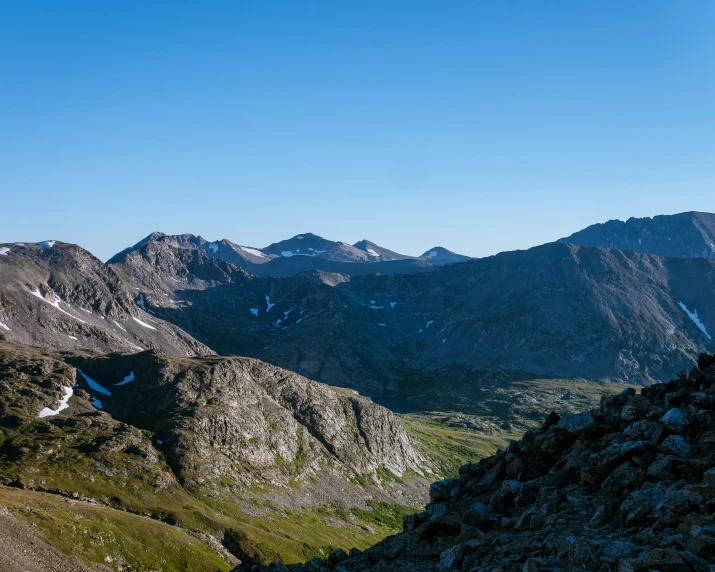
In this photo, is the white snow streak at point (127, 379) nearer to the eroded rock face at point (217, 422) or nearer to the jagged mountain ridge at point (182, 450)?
the jagged mountain ridge at point (182, 450)

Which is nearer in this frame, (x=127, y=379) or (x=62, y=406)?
(x=62, y=406)

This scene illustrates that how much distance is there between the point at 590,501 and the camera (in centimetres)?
2444

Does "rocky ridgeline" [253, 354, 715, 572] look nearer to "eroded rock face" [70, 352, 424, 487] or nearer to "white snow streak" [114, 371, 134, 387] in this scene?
"eroded rock face" [70, 352, 424, 487]

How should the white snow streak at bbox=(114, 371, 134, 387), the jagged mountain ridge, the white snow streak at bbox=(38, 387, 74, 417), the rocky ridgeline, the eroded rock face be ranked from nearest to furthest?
the rocky ridgeline < the jagged mountain ridge < the white snow streak at bbox=(38, 387, 74, 417) < the eroded rock face < the white snow streak at bbox=(114, 371, 134, 387)

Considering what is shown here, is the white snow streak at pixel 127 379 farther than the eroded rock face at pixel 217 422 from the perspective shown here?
Yes

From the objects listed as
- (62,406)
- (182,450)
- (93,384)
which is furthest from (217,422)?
(62,406)

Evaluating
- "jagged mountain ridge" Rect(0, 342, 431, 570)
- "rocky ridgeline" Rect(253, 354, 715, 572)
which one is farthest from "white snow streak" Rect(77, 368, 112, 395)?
"rocky ridgeline" Rect(253, 354, 715, 572)

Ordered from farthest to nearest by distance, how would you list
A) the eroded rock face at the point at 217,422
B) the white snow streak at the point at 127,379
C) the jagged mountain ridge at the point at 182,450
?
the white snow streak at the point at 127,379 < the eroded rock face at the point at 217,422 < the jagged mountain ridge at the point at 182,450

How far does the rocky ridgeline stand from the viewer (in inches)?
744

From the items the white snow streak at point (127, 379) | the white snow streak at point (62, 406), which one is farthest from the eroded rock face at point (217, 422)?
the white snow streak at point (62, 406)

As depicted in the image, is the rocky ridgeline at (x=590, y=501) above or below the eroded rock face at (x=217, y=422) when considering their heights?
above

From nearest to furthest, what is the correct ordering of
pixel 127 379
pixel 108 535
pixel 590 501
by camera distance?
pixel 590 501, pixel 108 535, pixel 127 379

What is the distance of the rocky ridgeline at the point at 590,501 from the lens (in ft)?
62.0

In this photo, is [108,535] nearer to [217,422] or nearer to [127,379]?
[217,422]
